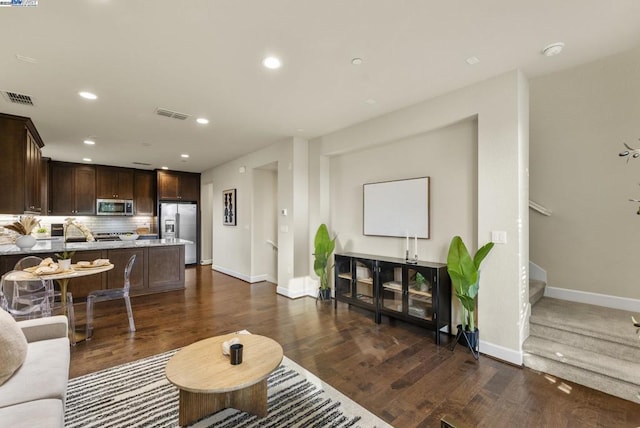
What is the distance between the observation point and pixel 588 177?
371 centimetres

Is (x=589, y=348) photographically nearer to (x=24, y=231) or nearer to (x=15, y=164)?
(x=15, y=164)

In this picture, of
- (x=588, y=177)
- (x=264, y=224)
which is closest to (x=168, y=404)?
(x=264, y=224)

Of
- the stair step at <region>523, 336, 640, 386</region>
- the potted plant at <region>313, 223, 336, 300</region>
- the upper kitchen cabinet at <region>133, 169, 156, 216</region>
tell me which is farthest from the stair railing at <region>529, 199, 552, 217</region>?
the upper kitchen cabinet at <region>133, 169, 156, 216</region>

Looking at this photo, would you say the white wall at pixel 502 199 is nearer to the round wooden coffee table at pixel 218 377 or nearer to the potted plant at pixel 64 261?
the round wooden coffee table at pixel 218 377

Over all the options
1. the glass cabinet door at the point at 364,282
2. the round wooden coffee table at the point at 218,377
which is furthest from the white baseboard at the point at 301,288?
the round wooden coffee table at the point at 218,377

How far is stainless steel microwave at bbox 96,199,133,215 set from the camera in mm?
7426

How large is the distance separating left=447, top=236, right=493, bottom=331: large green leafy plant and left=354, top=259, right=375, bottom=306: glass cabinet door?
116 centimetres

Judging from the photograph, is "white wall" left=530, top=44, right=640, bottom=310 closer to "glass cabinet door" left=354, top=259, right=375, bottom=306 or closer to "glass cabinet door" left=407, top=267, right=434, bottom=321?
"glass cabinet door" left=407, top=267, right=434, bottom=321

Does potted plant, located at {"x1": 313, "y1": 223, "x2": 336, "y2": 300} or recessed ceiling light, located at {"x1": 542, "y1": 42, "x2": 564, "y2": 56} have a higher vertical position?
recessed ceiling light, located at {"x1": 542, "y1": 42, "x2": 564, "y2": 56}

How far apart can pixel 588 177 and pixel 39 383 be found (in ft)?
18.3

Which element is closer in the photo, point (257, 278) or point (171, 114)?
point (171, 114)

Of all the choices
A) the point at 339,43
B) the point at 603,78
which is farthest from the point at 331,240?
the point at 603,78

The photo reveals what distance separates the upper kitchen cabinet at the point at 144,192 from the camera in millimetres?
7910

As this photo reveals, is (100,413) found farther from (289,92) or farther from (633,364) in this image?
(633,364)
